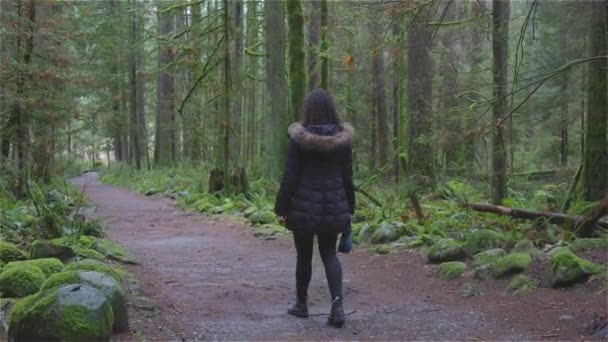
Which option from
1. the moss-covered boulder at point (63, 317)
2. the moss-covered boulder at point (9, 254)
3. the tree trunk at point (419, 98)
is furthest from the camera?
the tree trunk at point (419, 98)

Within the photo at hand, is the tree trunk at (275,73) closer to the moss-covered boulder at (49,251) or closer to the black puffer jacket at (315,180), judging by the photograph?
the moss-covered boulder at (49,251)

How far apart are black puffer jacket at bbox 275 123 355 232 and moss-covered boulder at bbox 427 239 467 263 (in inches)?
109

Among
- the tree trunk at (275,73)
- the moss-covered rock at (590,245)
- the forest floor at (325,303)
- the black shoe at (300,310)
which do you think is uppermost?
the tree trunk at (275,73)

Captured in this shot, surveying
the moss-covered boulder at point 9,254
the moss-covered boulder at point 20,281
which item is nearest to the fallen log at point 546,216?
the moss-covered boulder at point 20,281

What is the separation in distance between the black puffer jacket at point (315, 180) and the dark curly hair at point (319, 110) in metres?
0.06

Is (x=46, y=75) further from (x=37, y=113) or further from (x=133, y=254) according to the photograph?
(x=133, y=254)

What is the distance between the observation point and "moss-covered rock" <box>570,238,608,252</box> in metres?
6.55

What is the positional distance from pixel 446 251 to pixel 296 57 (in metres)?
Result: 5.71

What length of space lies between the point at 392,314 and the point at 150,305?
232cm

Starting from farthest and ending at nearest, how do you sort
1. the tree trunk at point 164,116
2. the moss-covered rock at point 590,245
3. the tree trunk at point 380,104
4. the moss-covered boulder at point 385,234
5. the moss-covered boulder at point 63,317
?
the tree trunk at point 164,116, the tree trunk at point 380,104, the moss-covered boulder at point 385,234, the moss-covered rock at point 590,245, the moss-covered boulder at point 63,317

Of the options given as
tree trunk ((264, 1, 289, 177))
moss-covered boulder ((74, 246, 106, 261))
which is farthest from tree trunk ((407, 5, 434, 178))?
moss-covered boulder ((74, 246, 106, 261))

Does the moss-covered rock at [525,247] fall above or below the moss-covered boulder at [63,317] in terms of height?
below

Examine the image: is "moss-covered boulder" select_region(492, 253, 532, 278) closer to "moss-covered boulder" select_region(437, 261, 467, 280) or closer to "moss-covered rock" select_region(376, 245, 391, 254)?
"moss-covered boulder" select_region(437, 261, 467, 280)

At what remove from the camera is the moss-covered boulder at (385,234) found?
8.86 meters
